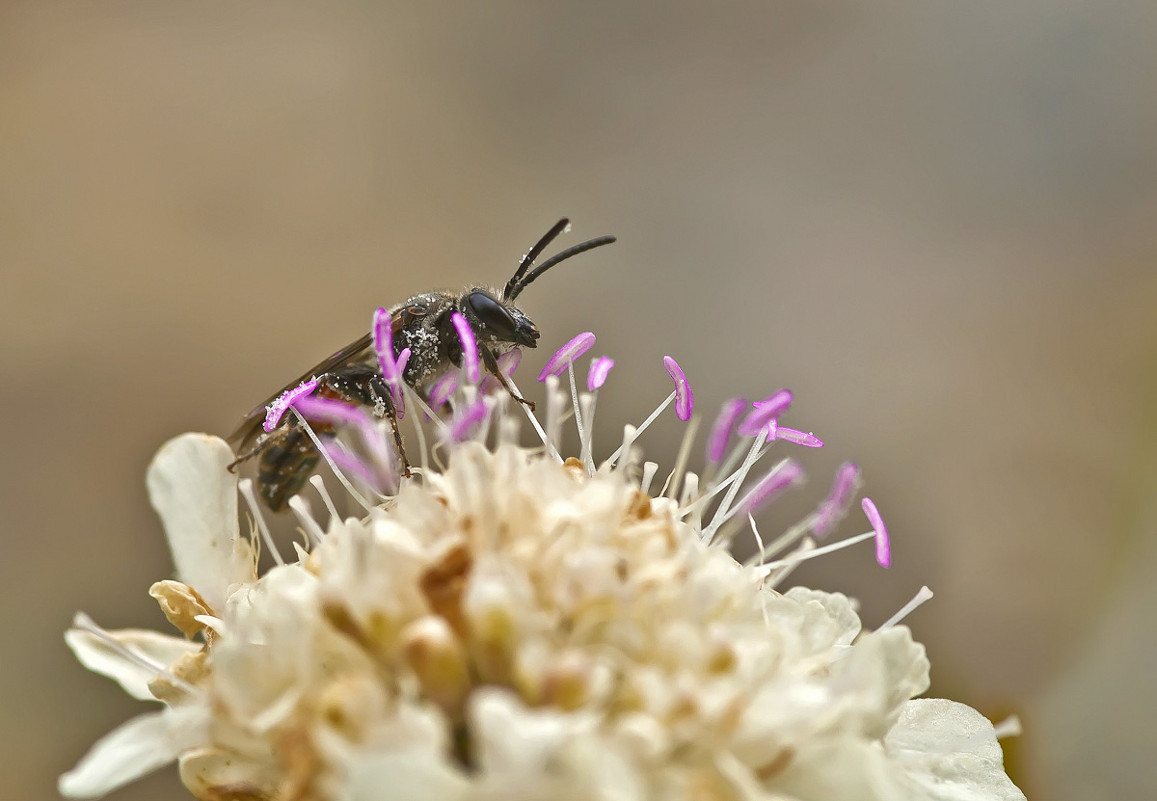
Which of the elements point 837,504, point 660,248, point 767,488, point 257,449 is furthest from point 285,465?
point 660,248

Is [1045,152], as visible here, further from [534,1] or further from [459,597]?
[459,597]

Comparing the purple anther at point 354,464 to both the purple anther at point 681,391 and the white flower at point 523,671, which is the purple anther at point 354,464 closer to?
the white flower at point 523,671

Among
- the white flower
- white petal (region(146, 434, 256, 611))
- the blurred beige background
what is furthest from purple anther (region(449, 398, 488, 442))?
the blurred beige background

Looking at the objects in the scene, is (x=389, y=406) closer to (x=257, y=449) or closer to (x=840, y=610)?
(x=257, y=449)

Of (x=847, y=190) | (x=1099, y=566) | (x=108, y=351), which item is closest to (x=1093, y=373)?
(x=1099, y=566)

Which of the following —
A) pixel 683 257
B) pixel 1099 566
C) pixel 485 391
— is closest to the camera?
pixel 485 391

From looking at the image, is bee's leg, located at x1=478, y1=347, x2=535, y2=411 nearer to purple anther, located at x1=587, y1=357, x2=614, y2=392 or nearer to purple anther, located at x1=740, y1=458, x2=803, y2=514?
purple anther, located at x1=587, y1=357, x2=614, y2=392

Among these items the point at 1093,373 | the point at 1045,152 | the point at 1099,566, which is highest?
the point at 1045,152
